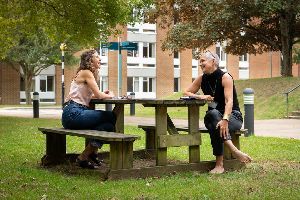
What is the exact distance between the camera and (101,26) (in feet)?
67.8

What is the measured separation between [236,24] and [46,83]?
27687mm

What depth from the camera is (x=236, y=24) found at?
31.6 m

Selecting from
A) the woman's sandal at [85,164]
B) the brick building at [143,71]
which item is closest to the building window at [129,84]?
the brick building at [143,71]

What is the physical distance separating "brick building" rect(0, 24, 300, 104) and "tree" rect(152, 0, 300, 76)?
18667 millimetres

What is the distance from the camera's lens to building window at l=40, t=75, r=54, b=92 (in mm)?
55094

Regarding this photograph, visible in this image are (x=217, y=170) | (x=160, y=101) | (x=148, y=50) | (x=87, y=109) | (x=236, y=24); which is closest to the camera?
(x=160, y=101)

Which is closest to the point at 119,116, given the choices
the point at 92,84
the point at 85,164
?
A: the point at 92,84

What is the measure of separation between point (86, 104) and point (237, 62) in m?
58.1

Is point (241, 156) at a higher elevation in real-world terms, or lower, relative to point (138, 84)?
lower

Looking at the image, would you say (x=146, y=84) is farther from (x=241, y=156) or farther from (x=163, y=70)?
(x=241, y=156)

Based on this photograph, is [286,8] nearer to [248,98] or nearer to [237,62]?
[248,98]

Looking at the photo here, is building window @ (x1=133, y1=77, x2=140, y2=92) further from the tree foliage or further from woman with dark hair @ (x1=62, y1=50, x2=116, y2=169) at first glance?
woman with dark hair @ (x1=62, y1=50, x2=116, y2=169)

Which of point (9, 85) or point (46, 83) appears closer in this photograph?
point (9, 85)

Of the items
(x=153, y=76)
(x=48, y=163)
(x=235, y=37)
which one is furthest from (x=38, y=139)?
(x=153, y=76)
